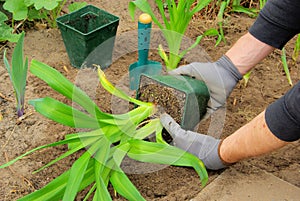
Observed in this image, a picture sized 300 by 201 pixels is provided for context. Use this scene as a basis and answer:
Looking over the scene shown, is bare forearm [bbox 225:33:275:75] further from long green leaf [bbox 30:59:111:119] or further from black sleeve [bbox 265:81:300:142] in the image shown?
long green leaf [bbox 30:59:111:119]

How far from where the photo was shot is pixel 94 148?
1.43 m

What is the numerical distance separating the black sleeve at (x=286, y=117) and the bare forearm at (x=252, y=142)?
0.03m

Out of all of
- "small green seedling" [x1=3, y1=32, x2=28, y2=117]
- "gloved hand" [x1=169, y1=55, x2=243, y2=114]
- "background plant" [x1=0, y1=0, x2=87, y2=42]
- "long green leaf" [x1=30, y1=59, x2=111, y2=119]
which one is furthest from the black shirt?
"background plant" [x1=0, y1=0, x2=87, y2=42]

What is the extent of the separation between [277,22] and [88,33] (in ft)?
2.73

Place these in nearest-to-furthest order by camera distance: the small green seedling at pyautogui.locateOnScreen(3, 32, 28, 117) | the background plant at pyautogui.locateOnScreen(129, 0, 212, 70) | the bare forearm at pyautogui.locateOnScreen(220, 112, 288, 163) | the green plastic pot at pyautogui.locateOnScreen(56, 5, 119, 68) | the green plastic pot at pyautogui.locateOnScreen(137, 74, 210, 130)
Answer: the bare forearm at pyautogui.locateOnScreen(220, 112, 288, 163) < the small green seedling at pyautogui.locateOnScreen(3, 32, 28, 117) < the green plastic pot at pyautogui.locateOnScreen(137, 74, 210, 130) < the background plant at pyautogui.locateOnScreen(129, 0, 212, 70) < the green plastic pot at pyautogui.locateOnScreen(56, 5, 119, 68)

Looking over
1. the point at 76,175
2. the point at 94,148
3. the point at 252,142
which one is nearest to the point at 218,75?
the point at 252,142

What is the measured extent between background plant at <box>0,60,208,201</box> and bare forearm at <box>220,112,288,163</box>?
0.39 feet

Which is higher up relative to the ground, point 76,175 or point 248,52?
point 248,52

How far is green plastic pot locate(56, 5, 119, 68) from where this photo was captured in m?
1.96

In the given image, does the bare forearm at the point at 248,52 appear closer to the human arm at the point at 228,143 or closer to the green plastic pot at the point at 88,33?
the human arm at the point at 228,143

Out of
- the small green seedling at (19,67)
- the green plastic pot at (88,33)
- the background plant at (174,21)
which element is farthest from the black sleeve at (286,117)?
the green plastic pot at (88,33)

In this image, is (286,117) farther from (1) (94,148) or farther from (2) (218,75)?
(1) (94,148)

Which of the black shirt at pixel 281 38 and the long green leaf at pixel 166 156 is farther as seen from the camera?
the long green leaf at pixel 166 156

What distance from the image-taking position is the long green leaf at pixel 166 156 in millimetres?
1420
